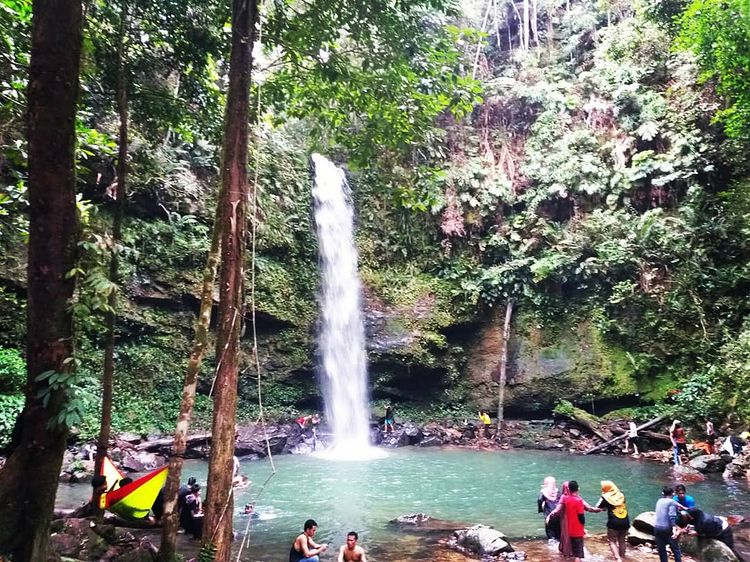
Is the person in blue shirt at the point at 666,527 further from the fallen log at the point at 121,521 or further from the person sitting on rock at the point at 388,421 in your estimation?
the person sitting on rock at the point at 388,421

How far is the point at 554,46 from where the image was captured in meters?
25.0

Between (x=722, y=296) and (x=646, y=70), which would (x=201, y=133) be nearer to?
(x=722, y=296)

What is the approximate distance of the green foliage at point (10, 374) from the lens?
12875 mm

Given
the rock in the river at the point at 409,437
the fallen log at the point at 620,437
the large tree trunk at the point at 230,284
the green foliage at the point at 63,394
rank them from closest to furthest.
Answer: the green foliage at the point at 63,394 → the large tree trunk at the point at 230,284 → the fallen log at the point at 620,437 → the rock in the river at the point at 409,437

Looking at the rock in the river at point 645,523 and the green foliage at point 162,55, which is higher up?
the green foliage at point 162,55

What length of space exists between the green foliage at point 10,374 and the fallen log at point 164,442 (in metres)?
3.38

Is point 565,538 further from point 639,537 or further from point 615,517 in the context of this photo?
point 639,537

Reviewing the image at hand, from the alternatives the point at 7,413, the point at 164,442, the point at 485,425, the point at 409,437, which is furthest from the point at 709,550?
the point at 7,413

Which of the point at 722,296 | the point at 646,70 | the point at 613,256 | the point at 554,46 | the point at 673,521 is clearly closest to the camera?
the point at 673,521

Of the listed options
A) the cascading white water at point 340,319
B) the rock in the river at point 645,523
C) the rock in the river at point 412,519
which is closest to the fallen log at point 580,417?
the cascading white water at point 340,319

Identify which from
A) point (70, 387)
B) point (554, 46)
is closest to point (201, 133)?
point (70, 387)

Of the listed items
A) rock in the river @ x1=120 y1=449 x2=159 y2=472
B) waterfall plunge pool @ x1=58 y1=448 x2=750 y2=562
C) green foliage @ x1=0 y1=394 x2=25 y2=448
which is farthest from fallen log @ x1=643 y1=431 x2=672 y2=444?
green foliage @ x1=0 y1=394 x2=25 y2=448

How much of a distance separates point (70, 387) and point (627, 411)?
18.1 metres

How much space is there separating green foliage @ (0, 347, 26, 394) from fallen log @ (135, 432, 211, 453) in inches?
133
